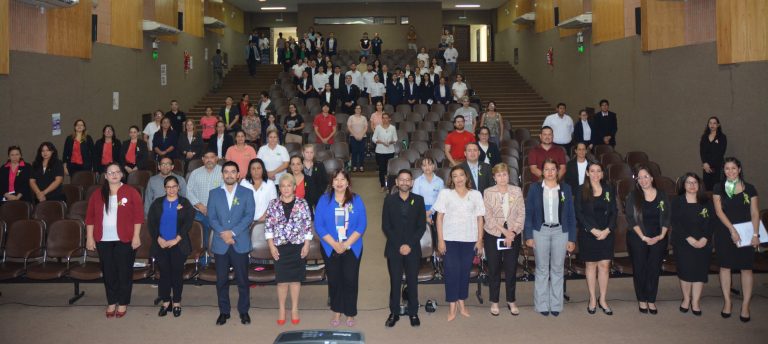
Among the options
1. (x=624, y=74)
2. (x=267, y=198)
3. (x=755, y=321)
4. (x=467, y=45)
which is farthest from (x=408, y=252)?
(x=467, y=45)

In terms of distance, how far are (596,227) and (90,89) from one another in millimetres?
10625

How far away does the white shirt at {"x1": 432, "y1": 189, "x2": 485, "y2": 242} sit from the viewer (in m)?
6.75

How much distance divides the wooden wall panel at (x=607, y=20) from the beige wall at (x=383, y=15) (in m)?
11.7

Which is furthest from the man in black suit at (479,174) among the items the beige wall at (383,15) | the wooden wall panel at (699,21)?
the beige wall at (383,15)

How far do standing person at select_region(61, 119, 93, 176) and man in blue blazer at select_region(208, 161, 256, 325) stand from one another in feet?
16.4

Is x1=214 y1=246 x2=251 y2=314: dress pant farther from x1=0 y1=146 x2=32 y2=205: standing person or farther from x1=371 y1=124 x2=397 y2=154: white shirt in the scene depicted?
x1=371 y1=124 x2=397 y2=154: white shirt

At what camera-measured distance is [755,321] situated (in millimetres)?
6652

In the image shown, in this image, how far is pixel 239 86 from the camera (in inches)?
917

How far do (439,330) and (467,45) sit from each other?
25302 mm

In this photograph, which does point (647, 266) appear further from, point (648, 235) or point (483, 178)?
point (483, 178)

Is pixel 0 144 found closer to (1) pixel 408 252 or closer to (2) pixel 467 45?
(1) pixel 408 252

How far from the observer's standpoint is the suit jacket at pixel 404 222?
667 cm

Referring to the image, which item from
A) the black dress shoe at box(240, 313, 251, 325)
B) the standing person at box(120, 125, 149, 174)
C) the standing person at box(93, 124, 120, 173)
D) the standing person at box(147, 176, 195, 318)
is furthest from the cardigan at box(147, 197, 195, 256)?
the standing person at box(93, 124, 120, 173)

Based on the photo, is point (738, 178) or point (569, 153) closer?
point (738, 178)
